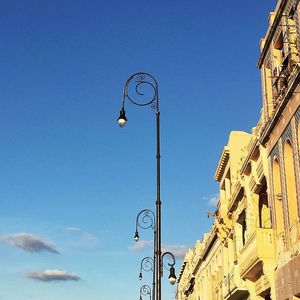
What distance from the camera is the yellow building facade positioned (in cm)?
1708

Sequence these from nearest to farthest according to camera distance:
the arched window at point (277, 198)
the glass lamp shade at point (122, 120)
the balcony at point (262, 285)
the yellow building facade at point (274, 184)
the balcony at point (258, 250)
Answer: the glass lamp shade at point (122, 120) → the yellow building facade at point (274, 184) → the arched window at point (277, 198) → the balcony at point (258, 250) → the balcony at point (262, 285)

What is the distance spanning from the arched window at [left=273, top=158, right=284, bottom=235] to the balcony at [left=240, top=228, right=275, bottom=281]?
2.60ft

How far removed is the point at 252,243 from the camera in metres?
20.9

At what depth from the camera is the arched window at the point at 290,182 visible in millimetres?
17547

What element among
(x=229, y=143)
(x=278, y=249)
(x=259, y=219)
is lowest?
(x=278, y=249)

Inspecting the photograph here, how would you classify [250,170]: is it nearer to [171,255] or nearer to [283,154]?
[283,154]

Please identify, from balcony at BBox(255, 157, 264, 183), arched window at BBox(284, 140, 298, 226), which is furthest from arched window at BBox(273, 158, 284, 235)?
balcony at BBox(255, 157, 264, 183)

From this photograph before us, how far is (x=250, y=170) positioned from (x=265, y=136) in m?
3.70

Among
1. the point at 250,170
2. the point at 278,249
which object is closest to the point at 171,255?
the point at 278,249

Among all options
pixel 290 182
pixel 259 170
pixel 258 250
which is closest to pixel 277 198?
pixel 290 182

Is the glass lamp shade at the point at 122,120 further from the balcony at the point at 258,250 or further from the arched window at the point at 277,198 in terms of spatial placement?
the balcony at the point at 258,250

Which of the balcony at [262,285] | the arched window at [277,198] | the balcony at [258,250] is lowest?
the balcony at [262,285]

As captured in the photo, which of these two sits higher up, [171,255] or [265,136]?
[265,136]

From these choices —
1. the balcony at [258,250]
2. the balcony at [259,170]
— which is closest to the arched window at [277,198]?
the balcony at [258,250]
